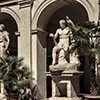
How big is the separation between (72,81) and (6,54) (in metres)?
4.18

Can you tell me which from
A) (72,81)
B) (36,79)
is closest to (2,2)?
(36,79)

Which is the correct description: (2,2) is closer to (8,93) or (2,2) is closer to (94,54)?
(8,93)

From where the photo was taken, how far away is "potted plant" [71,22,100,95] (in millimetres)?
9602

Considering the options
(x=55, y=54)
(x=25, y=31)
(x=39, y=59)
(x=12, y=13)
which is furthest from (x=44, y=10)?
(x=55, y=54)

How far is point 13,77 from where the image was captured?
11477 millimetres

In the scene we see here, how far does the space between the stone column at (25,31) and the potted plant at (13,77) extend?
3.96ft

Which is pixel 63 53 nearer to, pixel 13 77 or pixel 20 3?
pixel 13 77

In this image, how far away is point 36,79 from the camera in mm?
12828

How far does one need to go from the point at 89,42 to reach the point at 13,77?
3.34 meters

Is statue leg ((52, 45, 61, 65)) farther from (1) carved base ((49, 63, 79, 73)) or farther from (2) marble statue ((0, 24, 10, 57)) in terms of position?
(2) marble statue ((0, 24, 10, 57))

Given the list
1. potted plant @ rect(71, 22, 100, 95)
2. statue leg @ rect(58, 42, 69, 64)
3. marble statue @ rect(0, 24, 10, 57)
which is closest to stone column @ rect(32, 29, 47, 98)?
marble statue @ rect(0, 24, 10, 57)

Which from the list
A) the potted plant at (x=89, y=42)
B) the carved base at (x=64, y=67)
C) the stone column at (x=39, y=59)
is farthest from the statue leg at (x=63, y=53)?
the stone column at (x=39, y=59)

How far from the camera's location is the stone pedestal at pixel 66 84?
10.5m

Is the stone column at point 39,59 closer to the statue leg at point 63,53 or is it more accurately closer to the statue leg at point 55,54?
the statue leg at point 55,54
